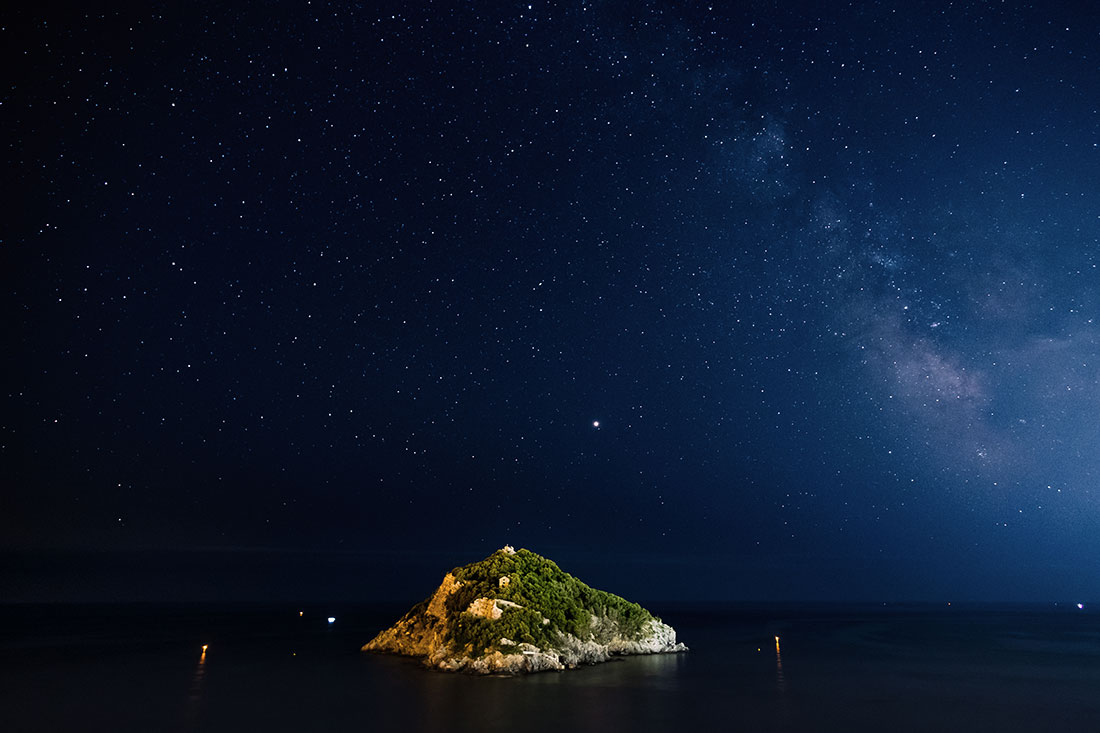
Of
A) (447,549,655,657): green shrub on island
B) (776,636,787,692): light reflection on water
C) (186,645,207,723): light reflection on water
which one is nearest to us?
(186,645,207,723): light reflection on water

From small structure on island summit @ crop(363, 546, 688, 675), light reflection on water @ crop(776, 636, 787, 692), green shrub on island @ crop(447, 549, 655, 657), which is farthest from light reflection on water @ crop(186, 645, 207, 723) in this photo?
light reflection on water @ crop(776, 636, 787, 692)

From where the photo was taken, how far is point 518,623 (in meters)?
52.2

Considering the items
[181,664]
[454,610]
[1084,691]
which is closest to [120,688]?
[181,664]

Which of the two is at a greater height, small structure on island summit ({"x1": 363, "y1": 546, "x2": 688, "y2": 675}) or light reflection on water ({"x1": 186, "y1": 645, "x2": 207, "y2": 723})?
small structure on island summit ({"x1": 363, "y1": 546, "x2": 688, "y2": 675})

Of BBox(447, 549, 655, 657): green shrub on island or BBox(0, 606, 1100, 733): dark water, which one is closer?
BBox(0, 606, 1100, 733): dark water

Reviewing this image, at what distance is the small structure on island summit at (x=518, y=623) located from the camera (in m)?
51.1

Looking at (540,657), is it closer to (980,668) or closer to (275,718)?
(275,718)

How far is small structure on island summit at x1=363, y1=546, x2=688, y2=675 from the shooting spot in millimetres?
51106

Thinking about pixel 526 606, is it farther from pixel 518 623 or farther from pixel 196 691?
pixel 196 691

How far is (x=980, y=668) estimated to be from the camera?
219 feet

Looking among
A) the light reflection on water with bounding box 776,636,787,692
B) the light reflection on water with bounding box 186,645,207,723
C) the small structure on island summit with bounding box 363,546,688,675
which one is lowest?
the light reflection on water with bounding box 186,645,207,723

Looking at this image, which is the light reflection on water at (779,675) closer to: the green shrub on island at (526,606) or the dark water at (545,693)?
the dark water at (545,693)

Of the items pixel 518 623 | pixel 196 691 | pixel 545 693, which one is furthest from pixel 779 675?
pixel 196 691

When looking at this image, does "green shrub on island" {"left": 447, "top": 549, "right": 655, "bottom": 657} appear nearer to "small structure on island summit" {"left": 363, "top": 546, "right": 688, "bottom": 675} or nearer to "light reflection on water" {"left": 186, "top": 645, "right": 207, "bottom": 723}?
"small structure on island summit" {"left": 363, "top": 546, "right": 688, "bottom": 675}
